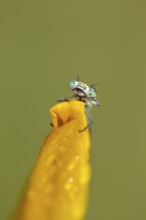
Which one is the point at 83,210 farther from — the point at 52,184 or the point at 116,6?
the point at 116,6

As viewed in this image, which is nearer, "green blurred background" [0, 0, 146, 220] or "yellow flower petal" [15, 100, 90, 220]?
"yellow flower petal" [15, 100, 90, 220]

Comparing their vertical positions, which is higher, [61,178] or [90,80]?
[90,80]

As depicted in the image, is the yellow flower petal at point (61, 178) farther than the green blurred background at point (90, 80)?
No

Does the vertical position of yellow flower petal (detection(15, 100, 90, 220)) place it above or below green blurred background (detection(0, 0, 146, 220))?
below

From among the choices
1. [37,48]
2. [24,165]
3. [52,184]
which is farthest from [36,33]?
[52,184]

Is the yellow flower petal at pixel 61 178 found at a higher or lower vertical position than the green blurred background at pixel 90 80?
lower
